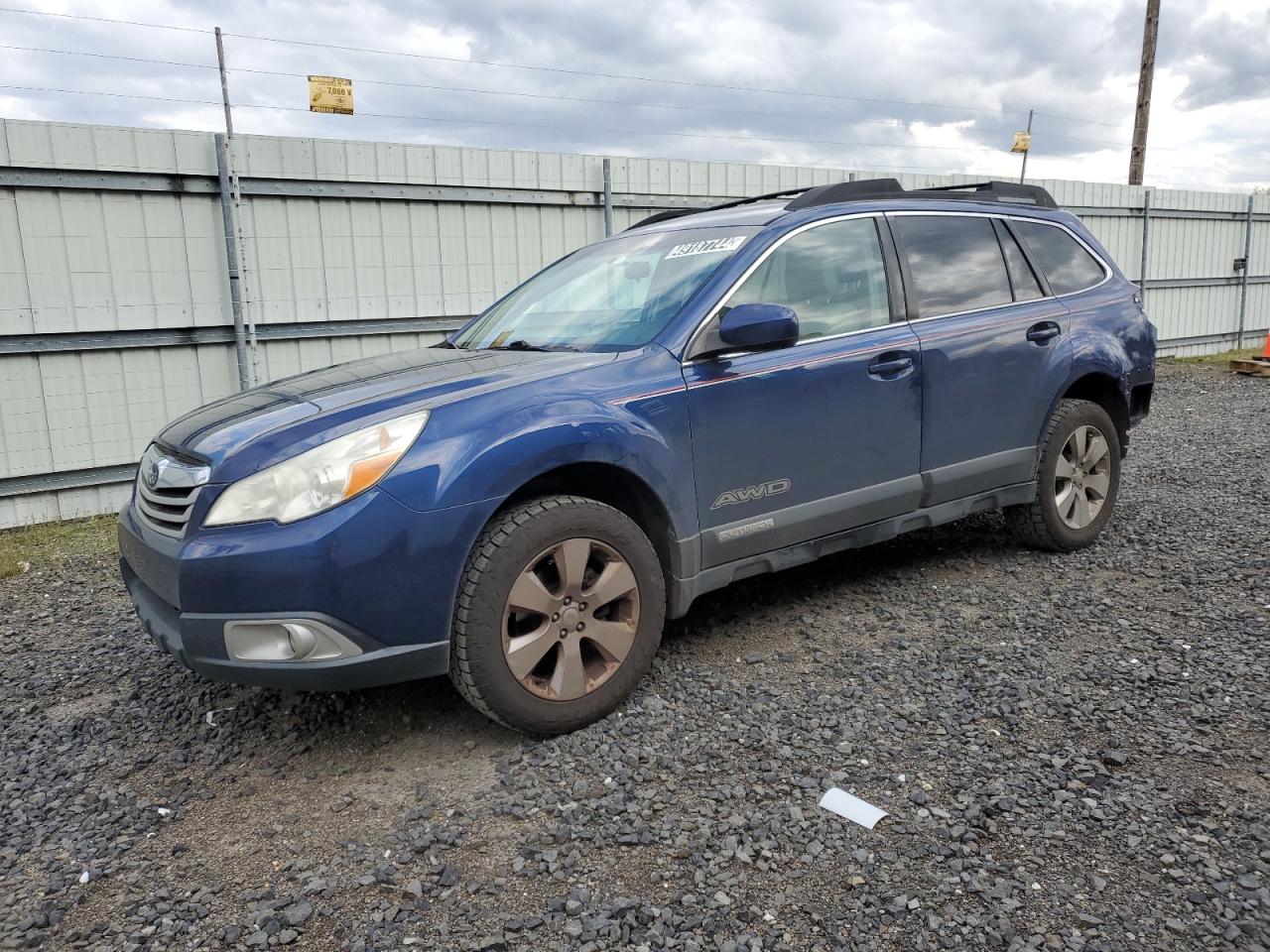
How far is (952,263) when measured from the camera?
169 inches

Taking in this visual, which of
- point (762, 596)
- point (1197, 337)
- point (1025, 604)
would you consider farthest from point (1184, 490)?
point (1197, 337)

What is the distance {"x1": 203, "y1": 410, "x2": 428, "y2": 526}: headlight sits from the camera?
271 cm

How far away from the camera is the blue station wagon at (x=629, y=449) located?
274 centimetres

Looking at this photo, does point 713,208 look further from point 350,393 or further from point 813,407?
point 350,393

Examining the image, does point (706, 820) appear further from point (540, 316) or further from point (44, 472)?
point (44, 472)

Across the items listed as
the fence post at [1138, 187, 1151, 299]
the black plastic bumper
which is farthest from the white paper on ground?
the fence post at [1138, 187, 1151, 299]

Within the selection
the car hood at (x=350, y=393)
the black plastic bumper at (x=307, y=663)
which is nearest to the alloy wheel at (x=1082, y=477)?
the car hood at (x=350, y=393)

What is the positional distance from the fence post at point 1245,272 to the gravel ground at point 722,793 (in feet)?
48.6

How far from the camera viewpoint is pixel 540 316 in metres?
4.08

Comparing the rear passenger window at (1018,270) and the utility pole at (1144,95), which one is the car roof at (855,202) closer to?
the rear passenger window at (1018,270)

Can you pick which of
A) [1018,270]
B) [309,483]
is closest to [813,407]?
[1018,270]

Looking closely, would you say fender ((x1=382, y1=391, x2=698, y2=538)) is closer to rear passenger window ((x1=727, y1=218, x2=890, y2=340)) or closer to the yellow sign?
rear passenger window ((x1=727, y1=218, x2=890, y2=340))

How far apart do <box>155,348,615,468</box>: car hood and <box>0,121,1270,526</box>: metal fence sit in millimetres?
3761

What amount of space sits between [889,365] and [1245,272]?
16002 millimetres
